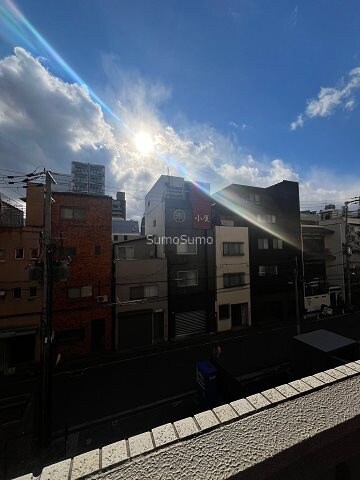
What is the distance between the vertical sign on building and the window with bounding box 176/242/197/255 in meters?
2.01

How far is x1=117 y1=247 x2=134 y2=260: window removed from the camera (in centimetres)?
2255

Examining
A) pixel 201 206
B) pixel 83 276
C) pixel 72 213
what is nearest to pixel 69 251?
pixel 83 276

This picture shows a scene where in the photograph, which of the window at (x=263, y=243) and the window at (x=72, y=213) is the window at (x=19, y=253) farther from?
the window at (x=263, y=243)

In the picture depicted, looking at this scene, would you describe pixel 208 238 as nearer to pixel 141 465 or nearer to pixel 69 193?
pixel 69 193

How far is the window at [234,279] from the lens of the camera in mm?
25000

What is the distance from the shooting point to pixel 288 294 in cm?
2817

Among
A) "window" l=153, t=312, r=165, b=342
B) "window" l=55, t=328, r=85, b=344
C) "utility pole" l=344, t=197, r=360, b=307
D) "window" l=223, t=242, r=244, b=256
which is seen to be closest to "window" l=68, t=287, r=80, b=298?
"window" l=55, t=328, r=85, b=344

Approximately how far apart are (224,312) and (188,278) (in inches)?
211

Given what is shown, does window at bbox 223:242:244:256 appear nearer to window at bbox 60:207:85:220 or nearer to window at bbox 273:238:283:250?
window at bbox 273:238:283:250

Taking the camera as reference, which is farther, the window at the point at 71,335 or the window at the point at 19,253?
the window at the point at 71,335

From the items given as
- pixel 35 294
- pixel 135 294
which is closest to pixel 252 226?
pixel 135 294

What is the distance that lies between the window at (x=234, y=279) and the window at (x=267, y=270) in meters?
2.65

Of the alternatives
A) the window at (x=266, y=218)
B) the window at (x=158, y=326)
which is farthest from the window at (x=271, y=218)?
the window at (x=158, y=326)

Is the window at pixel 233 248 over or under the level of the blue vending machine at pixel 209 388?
over
